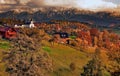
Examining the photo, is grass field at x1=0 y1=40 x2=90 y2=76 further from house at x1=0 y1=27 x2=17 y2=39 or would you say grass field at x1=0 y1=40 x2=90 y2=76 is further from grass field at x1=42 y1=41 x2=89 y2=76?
house at x1=0 y1=27 x2=17 y2=39

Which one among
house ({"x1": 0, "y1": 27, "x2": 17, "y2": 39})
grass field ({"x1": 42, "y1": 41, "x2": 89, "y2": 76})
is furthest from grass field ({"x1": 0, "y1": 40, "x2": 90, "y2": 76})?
house ({"x1": 0, "y1": 27, "x2": 17, "y2": 39})

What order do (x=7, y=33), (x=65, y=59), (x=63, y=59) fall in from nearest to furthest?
(x=63, y=59) → (x=65, y=59) → (x=7, y=33)

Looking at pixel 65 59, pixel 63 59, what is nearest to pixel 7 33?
pixel 65 59

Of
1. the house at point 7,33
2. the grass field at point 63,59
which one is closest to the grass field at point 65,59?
the grass field at point 63,59

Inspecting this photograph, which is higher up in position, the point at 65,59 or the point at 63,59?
the point at 63,59

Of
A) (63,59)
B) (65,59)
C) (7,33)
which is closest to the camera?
(63,59)

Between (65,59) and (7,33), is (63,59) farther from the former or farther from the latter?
(7,33)

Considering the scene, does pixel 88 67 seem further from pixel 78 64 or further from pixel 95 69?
pixel 78 64

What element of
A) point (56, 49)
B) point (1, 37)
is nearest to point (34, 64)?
point (56, 49)
